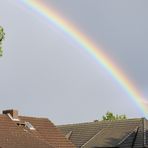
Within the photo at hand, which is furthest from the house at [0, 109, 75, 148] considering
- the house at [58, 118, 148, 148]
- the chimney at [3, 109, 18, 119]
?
the house at [58, 118, 148, 148]

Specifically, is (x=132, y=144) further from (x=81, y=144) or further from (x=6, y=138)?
(x=6, y=138)

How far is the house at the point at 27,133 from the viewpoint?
39928 millimetres

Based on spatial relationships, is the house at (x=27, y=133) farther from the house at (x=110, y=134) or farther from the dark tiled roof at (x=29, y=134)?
the house at (x=110, y=134)

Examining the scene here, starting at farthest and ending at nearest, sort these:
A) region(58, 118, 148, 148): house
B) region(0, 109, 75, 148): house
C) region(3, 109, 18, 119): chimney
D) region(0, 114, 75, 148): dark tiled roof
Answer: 1. region(58, 118, 148, 148): house
2. region(3, 109, 18, 119): chimney
3. region(0, 109, 75, 148): house
4. region(0, 114, 75, 148): dark tiled roof

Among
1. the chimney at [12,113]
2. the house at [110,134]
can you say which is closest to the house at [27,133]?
the chimney at [12,113]

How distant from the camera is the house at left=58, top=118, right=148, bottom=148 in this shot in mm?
57281

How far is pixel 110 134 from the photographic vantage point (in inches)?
2445

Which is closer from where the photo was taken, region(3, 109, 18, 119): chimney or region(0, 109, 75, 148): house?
region(0, 109, 75, 148): house

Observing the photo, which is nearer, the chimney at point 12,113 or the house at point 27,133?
the house at point 27,133

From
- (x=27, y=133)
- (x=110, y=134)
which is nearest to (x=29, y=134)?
(x=27, y=133)

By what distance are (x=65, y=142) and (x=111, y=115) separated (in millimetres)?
39129

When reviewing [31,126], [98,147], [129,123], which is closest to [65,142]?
[31,126]

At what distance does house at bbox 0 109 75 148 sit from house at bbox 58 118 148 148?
26.3 feet

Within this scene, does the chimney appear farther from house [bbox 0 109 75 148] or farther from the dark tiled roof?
the dark tiled roof
